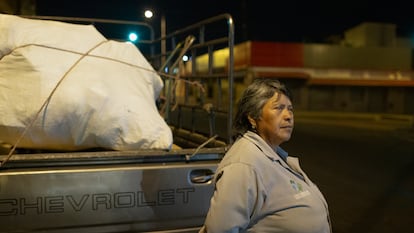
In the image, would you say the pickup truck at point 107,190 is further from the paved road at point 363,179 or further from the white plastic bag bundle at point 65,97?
the paved road at point 363,179

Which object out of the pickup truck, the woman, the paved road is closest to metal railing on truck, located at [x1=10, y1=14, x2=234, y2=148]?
the pickup truck

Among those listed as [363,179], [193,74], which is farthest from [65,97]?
[363,179]

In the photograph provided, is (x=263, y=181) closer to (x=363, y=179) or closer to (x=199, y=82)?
(x=199, y=82)

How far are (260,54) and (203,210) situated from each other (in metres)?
27.4

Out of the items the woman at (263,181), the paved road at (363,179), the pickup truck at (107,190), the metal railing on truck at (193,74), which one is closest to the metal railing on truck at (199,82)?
the metal railing on truck at (193,74)

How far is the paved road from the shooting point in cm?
601

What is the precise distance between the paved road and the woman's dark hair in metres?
3.72

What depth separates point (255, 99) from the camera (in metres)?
2.14

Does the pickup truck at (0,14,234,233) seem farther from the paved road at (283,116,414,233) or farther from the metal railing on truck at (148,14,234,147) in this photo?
the paved road at (283,116,414,233)

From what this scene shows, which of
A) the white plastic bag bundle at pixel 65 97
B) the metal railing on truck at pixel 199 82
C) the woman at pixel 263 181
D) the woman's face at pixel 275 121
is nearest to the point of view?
the woman at pixel 263 181

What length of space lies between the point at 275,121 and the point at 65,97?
109 cm

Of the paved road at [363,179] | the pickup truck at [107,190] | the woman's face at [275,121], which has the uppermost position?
the woman's face at [275,121]

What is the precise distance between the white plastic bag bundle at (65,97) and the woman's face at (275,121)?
0.66 m

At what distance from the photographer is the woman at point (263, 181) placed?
1.88m
